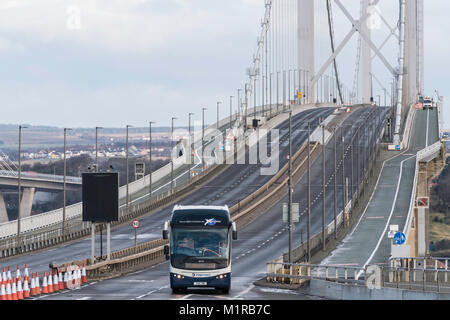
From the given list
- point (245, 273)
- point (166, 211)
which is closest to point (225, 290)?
point (245, 273)

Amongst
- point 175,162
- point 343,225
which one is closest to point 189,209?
point 343,225

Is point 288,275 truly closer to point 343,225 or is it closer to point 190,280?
point 190,280

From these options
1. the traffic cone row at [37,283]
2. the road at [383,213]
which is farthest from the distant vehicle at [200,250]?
the road at [383,213]

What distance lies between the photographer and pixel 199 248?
46688mm

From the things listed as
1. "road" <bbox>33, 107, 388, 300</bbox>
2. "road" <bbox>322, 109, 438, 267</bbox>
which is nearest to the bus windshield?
"road" <bbox>33, 107, 388, 300</bbox>

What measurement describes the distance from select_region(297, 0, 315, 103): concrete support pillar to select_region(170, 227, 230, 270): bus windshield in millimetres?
139703

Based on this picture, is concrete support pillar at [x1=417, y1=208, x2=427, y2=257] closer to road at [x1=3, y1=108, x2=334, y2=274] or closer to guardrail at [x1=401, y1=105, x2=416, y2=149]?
road at [x1=3, y1=108, x2=334, y2=274]

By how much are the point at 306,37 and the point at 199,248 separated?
142503 millimetres

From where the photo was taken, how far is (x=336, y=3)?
192250 millimetres

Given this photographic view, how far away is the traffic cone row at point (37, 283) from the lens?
43.9 m

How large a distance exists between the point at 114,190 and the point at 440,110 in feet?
401

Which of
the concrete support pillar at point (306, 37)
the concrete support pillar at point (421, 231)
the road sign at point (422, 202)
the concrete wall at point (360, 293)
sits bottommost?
the concrete support pillar at point (421, 231)

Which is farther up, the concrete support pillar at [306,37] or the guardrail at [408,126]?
the concrete support pillar at [306,37]

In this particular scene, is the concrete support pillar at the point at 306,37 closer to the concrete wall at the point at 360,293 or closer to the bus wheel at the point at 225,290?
the concrete wall at the point at 360,293
